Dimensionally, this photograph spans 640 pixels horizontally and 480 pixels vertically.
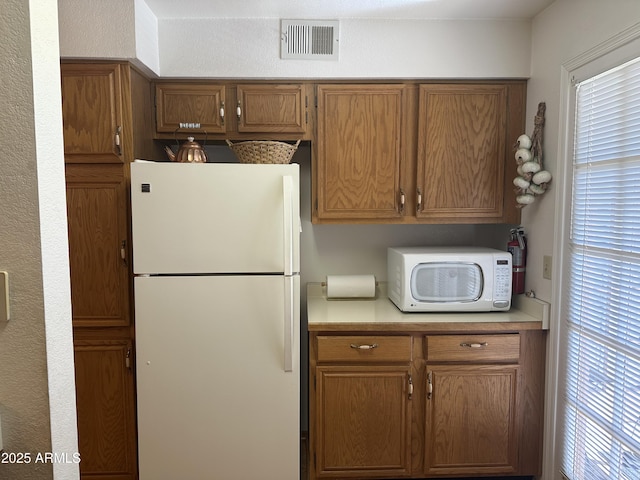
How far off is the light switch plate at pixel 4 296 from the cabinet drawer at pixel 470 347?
1.69 meters

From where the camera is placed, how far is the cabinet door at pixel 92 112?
1895mm

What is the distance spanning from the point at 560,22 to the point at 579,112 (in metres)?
0.48

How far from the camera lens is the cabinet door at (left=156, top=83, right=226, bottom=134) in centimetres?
216

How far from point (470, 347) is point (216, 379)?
125cm

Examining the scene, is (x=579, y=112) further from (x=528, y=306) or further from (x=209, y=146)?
(x=209, y=146)

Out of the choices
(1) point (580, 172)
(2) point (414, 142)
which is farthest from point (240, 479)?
(1) point (580, 172)

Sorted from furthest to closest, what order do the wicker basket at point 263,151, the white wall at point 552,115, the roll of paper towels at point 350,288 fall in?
1. the roll of paper towels at point 350,288
2. the wicker basket at point 263,151
3. the white wall at point 552,115

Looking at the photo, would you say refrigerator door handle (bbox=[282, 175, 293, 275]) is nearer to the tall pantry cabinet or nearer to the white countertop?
the white countertop

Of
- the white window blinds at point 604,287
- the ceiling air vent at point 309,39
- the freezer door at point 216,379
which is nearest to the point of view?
the white window blinds at point 604,287

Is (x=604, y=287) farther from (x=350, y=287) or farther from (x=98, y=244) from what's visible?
(x=98, y=244)

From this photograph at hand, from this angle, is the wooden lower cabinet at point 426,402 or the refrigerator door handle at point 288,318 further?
the wooden lower cabinet at point 426,402

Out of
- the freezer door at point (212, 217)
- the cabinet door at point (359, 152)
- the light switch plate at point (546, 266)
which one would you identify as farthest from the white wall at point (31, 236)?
the light switch plate at point (546, 266)

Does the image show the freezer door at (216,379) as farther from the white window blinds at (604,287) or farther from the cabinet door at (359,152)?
the white window blinds at (604,287)

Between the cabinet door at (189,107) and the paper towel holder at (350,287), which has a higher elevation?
the cabinet door at (189,107)
